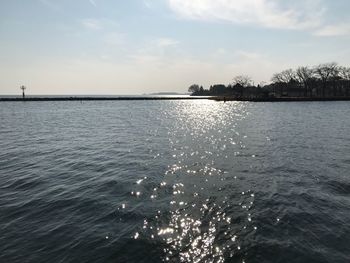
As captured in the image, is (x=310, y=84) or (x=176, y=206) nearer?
(x=176, y=206)

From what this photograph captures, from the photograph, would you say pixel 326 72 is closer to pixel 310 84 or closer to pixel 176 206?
pixel 310 84

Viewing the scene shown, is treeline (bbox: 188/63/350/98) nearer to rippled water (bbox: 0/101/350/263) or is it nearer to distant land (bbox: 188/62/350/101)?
distant land (bbox: 188/62/350/101)

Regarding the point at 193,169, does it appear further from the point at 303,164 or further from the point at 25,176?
the point at 25,176

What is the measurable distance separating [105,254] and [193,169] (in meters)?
12.6

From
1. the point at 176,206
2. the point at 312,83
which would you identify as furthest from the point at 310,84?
the point at 176,206

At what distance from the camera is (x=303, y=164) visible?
23.3 m

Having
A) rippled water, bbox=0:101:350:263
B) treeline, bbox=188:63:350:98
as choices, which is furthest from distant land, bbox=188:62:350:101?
rippled water, bbox=0:101:350:263

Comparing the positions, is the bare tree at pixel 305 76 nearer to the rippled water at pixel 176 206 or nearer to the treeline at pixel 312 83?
the treeline at pixel 312 83

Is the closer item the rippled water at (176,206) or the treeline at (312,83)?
the rippled water at (176,206)

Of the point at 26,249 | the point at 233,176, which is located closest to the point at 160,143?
the point at 233,176

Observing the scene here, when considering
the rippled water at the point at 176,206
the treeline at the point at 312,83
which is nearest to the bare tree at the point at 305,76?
the treeline at the point at 312,83

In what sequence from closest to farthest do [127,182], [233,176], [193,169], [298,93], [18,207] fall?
[18,207] < [127,182] < [233,176] < [193,169] < [298,93]

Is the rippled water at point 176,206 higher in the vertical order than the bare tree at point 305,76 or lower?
lower

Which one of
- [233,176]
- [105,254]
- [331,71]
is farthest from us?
[331,71]
